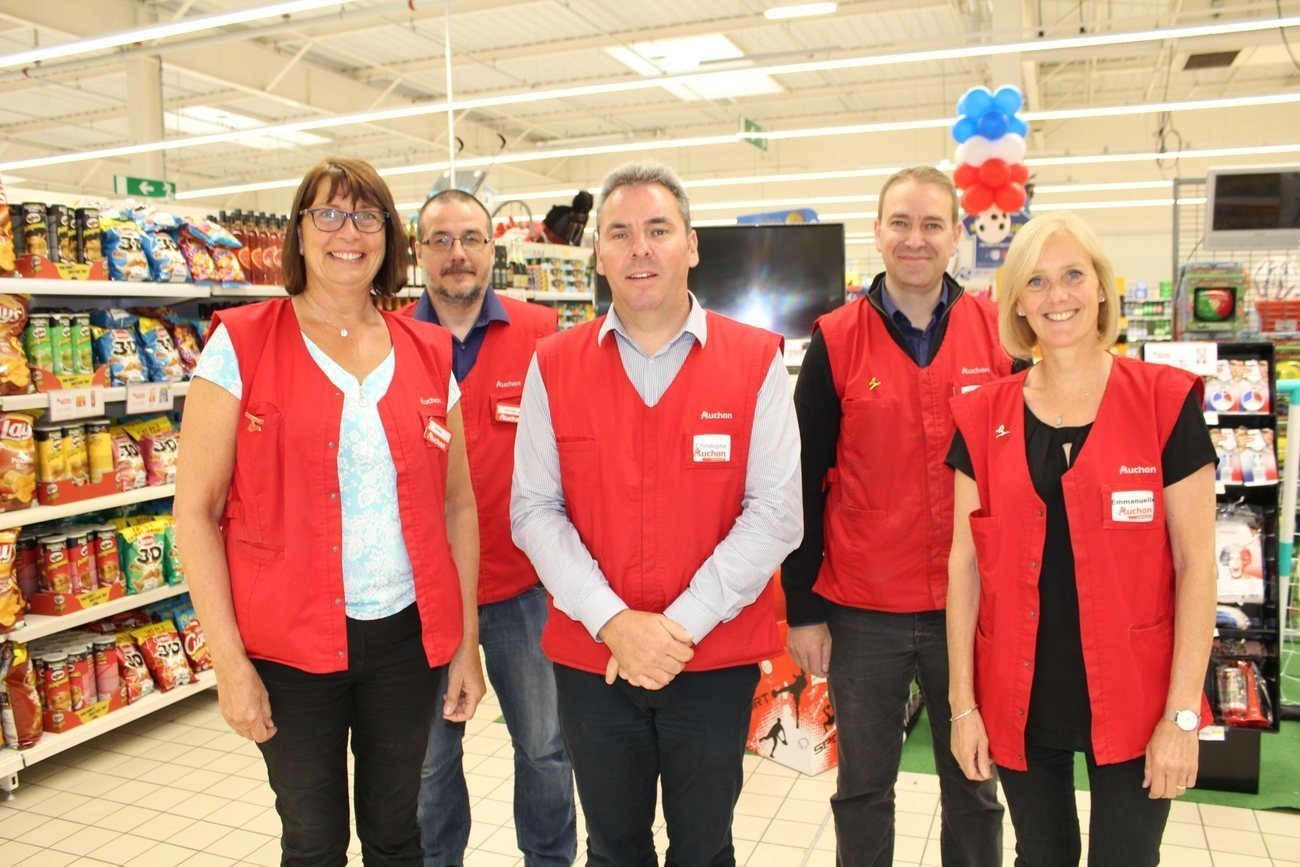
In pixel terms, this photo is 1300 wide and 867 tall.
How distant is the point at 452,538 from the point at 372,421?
1.27 ft

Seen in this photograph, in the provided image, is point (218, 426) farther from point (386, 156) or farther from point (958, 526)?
point (386, 156)

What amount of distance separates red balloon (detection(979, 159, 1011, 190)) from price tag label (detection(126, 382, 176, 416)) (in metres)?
5.81

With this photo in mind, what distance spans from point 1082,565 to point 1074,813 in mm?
532

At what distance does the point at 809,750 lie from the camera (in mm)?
3725

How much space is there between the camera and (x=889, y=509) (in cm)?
222

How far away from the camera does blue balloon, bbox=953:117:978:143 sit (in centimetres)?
735

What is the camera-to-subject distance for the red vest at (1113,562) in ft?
5.68

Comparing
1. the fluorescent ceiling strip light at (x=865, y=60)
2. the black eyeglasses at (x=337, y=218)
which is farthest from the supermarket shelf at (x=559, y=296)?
the black eyeglasses at (x=337, y=218)

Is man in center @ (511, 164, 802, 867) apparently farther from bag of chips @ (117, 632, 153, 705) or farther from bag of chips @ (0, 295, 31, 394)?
bag of chips @ (117, 632, 153, 705)

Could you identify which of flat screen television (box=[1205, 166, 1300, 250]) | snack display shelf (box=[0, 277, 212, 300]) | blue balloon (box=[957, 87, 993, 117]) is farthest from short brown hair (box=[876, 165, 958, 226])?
blue balloon (box=[957, 87, 993, 117])

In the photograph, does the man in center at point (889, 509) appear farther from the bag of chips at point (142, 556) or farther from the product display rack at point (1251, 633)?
the bag of chips at point (142, 556)

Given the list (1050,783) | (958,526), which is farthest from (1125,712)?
(958,526)

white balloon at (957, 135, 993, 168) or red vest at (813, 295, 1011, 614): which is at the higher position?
white balloon at (957, 135, 993, 168)

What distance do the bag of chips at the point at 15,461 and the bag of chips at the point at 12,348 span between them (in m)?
0.12
